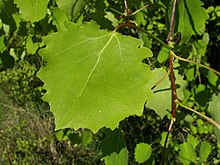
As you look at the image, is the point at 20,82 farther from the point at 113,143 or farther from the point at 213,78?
the point at 113,143

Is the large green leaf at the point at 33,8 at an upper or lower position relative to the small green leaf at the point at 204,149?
upper

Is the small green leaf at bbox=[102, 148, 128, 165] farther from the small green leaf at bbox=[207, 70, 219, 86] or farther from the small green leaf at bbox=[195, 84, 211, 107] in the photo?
the small green leaf at bbox=[207, 70, 219, 86]

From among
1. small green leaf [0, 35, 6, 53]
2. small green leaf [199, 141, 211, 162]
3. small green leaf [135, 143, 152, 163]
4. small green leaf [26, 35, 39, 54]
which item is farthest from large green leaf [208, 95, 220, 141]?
small green leaf [26, 35, 39, 54]

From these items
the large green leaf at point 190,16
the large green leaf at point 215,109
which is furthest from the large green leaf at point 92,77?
the large green leaf at point 215,109

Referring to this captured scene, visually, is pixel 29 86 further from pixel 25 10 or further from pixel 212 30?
pixel 25 10

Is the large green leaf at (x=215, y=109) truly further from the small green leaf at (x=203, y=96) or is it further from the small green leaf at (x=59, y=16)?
the small green leaf at (x=59, y=16)

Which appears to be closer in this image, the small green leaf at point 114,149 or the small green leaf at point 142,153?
the small green leaf at point 114,149
